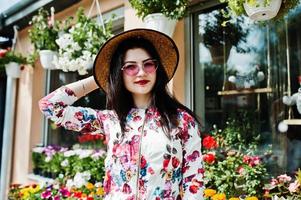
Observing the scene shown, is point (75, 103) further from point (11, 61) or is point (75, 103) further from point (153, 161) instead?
point (153, 161)

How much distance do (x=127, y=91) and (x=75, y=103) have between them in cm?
241

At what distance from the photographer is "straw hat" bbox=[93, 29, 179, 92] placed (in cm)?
144

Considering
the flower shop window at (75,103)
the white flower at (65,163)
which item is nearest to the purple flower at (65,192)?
the white flower at (65,163)

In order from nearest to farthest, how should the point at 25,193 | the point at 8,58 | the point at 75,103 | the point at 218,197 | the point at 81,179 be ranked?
the point at 218,197, the point at 81,179, the point at 25,193, the point at 75,103, the point at 8,58

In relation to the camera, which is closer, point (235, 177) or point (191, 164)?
point (191, 164)

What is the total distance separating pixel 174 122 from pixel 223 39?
165 centimetres

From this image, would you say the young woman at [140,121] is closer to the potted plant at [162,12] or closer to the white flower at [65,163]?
the potted plant at [162,12]

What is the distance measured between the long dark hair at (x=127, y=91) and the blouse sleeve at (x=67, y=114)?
4.2 inches

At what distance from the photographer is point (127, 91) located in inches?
56.9

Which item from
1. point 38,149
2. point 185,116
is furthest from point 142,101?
point 38,149

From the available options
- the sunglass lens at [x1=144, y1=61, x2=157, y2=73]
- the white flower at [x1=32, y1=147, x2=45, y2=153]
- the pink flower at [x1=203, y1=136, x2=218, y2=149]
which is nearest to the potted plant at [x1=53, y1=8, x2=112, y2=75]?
the pink flower at [x1=203, y1=136, x2=218, y2=149]

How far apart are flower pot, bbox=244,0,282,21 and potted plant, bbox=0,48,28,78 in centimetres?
365

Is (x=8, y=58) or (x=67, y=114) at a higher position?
(x=8, y=58)

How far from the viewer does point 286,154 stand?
240 centimetres
